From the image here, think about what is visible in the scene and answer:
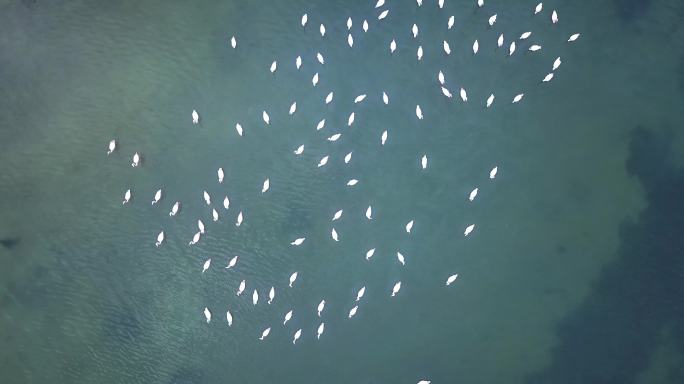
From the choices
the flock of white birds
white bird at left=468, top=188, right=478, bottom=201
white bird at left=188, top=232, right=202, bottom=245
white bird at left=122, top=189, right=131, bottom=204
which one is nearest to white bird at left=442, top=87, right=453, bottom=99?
the flock of white birds

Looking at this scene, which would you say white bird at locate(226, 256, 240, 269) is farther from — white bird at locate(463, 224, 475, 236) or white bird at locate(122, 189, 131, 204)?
white bird at locate(463, 224, 475, 236)

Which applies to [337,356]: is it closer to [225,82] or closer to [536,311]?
[536,311]

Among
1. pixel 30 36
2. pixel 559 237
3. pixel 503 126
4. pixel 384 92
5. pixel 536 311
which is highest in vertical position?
pixel 30 36

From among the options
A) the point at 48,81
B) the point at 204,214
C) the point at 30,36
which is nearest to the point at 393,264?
the point at 204,214

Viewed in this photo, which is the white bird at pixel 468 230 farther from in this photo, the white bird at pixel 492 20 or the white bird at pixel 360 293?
the white bird at pixel 492 20

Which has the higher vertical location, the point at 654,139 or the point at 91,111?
the point at 91,111

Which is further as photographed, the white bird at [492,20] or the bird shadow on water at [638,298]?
the white bird at [492,20]

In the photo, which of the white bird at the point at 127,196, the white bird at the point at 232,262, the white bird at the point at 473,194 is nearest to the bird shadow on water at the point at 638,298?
the white bird at the point at 473,194
